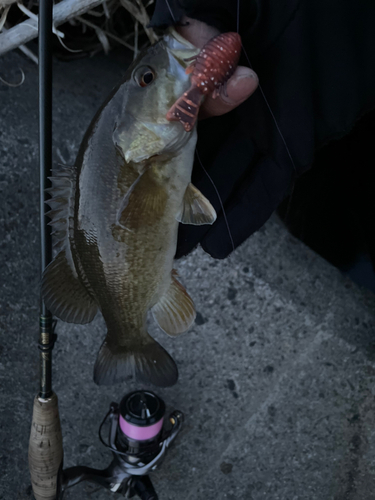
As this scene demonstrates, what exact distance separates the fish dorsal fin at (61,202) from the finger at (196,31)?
43cm

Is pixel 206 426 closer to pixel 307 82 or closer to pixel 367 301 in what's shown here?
pixel 367 301

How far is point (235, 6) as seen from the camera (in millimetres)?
997

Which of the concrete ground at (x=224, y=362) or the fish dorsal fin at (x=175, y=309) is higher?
the fish dorsal fin at (x=175, y=309)

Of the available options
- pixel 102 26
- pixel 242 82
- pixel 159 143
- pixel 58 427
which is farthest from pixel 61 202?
pixel 102 26

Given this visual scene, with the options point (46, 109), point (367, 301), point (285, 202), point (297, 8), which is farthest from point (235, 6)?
point (367, 301)

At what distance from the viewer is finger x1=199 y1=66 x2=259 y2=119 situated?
865mm

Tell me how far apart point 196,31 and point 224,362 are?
142cm

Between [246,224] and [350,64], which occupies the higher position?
[350,64]

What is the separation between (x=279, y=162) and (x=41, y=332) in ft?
2.78

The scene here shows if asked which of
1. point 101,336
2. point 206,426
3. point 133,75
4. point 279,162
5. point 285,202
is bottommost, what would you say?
point 206,426

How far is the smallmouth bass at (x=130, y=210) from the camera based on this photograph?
91 cm

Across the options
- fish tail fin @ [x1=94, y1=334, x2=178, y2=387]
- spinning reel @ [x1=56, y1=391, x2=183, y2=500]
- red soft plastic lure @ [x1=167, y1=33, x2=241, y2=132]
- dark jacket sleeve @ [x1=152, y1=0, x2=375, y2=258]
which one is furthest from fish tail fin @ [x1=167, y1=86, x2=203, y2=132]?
spinning reel @ [x1=56, y1=391, x2=183, y2=500]

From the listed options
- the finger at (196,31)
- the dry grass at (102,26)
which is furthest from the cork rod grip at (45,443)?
the dry grass at (102,26)

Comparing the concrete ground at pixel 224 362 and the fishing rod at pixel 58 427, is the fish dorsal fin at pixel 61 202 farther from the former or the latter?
the concrete ground at pixel 224 362
